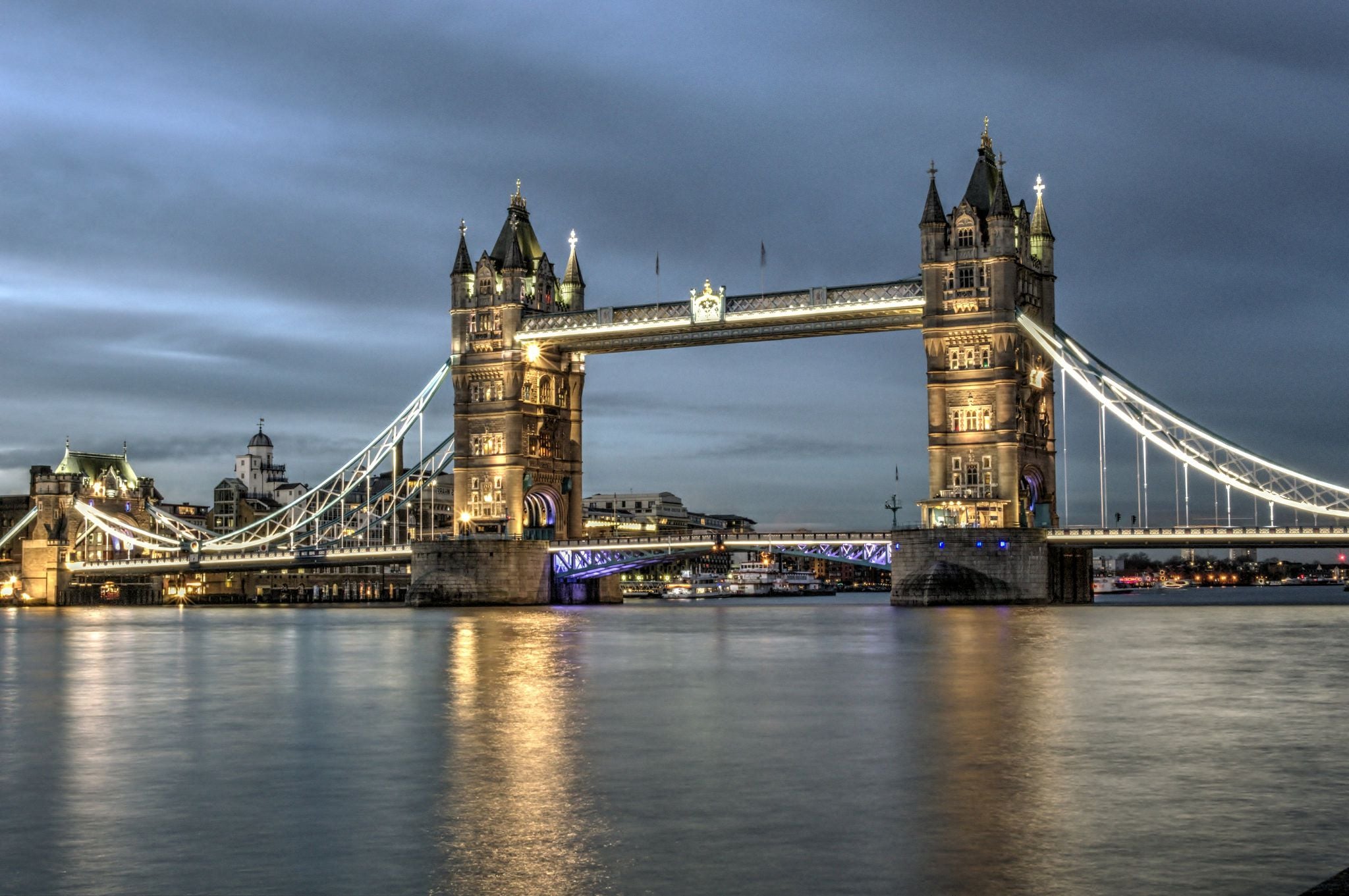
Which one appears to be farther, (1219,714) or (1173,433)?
(1173,433)

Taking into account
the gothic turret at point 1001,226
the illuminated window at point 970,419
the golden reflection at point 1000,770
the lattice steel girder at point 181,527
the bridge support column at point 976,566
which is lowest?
the golden reflection at point 1000,770

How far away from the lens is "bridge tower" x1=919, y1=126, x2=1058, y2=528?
69.8 meters

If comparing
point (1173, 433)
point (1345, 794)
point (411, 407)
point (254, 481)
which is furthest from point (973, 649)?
point (254, 481)

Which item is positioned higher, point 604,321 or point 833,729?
point 604,321

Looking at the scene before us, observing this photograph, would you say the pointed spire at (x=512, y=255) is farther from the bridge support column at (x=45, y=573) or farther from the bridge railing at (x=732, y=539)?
the bridge support column at (x=45, y=573)

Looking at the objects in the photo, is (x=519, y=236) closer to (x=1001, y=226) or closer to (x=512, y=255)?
(x=512, y=255)

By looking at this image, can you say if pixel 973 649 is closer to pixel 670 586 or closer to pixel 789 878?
pixel 789 878

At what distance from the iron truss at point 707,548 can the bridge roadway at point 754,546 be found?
4cm

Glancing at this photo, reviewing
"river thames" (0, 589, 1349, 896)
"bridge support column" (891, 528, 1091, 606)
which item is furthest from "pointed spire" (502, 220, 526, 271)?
"river thames" (0, 589, 1349, 896)

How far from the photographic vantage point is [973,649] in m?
38.0

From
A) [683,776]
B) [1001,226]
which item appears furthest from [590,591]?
[683,776]

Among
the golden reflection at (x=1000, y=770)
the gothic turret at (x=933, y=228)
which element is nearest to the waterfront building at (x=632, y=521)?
the gothic turret at (x=933, y=228)

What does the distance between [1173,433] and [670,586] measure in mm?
86546

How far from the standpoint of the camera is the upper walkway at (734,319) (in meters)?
72.8
